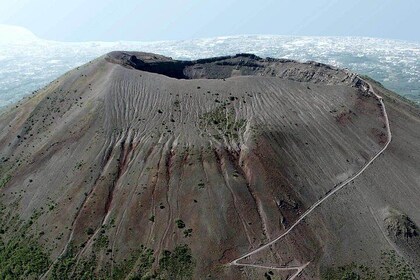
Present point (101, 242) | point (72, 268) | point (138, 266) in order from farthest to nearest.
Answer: point (101, 242)
point (72, 268)
point (138, 266)

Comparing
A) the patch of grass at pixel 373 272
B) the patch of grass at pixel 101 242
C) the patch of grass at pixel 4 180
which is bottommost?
the patch of grass at pixel 373 272

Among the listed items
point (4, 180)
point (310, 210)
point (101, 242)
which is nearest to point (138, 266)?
point (101, 242)

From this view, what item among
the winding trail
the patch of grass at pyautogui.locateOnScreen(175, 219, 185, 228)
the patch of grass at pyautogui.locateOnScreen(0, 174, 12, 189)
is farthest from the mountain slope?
the patch of grass at pyautogui.locateOnScreen(0, 174, 12, 189)

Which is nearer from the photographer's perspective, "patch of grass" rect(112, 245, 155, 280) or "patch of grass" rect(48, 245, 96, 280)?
"patch of grass" rect(112, 245, 155, 280)

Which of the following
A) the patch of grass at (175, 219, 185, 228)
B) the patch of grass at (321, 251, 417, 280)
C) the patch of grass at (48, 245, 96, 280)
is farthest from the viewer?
the patch of grass at (175, 219, 185, 228)

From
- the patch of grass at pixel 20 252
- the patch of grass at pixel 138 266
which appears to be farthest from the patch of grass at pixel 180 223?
the patch of grass at pixel 20 252

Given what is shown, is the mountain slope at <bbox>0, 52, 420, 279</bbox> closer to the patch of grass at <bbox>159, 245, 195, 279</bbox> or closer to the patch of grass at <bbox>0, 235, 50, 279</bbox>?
the patch of grass at <bbox>159, 245, 195, 279</bbox>

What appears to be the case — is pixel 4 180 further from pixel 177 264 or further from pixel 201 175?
pixel 177 264

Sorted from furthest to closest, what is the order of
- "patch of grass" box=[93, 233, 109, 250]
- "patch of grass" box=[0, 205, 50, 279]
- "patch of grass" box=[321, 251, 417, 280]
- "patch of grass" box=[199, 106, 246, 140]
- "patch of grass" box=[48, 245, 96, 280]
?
"patch of grass" box=[199, 106, 246, 140] → "patch of grass" box=[93, 233, 109, 250] → "patch of grass" box=[0, 205, 50, 279] → "patch of grass" box=[321, 251, 417, 280] → "patch of grass" box=[48, 245, 96, 280]

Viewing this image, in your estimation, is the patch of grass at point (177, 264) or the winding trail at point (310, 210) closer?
the patch of grass at point (177, 264)

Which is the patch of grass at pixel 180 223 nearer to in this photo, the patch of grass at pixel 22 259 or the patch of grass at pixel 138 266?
the patch of grass at pixel 138 266
